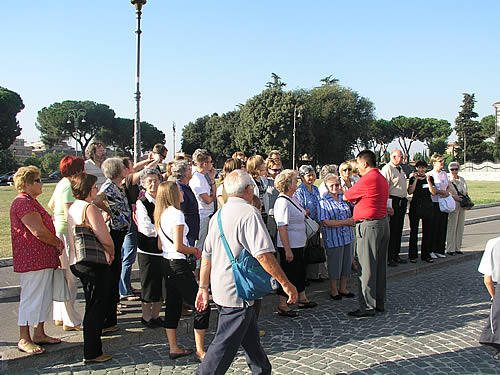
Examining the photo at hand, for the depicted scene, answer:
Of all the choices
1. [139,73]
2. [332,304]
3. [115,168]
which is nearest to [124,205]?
[115,168]

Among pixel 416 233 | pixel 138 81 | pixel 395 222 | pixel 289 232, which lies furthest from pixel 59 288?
pixel 138 81

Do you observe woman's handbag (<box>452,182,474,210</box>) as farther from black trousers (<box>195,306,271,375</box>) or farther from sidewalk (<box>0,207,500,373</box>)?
black trousers (<box>195,306,271,375</box>)

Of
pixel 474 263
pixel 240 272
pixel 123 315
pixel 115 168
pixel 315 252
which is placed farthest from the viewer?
pixel 474 263


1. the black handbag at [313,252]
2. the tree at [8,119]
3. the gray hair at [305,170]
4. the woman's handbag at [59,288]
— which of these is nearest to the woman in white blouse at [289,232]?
the black handbag at [313,252]

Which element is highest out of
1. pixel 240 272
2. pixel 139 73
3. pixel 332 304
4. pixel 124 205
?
pixel 139 73

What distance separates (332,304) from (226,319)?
123 inches

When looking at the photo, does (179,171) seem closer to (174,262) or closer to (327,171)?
(174,262)

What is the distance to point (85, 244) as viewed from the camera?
394cm

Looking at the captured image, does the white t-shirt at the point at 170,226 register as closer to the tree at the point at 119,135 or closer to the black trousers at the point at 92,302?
the black trousers at the point at 92,302

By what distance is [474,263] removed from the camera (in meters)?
8.59

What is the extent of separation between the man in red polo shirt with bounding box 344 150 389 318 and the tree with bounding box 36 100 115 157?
75213 millimetres

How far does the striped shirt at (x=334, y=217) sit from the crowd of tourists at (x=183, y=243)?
0.05 feet

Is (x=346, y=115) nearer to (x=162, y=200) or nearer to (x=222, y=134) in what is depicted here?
(x=222, y=134)

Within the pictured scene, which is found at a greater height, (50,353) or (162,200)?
(162,200)
